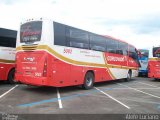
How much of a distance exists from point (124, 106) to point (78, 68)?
445cm

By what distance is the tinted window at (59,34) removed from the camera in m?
12.2

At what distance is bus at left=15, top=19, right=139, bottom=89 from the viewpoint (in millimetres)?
11922

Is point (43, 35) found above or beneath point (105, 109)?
above

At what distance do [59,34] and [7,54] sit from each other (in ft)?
14.6

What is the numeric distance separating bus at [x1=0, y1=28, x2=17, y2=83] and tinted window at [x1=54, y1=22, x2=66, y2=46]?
4.32m

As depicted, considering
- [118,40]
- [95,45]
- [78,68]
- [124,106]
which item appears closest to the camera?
[124,106]

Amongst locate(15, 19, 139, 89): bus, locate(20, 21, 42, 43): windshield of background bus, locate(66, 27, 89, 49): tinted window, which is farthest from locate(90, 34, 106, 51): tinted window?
locate(20, 21, 42, 43): windshield of background bus

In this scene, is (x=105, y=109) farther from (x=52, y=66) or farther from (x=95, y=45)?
(x=95, y=45)

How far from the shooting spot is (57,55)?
1228 cm

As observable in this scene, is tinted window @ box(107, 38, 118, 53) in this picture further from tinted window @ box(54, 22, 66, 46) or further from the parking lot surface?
the parking lot surface

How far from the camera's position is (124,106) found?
398 inches

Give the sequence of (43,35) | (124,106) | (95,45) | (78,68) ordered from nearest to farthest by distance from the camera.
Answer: (124,106), (43,35), (78,68), (95,45)

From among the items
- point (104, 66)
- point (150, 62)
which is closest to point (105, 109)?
point (104, 66)

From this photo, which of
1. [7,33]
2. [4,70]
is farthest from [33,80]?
[7,33]
